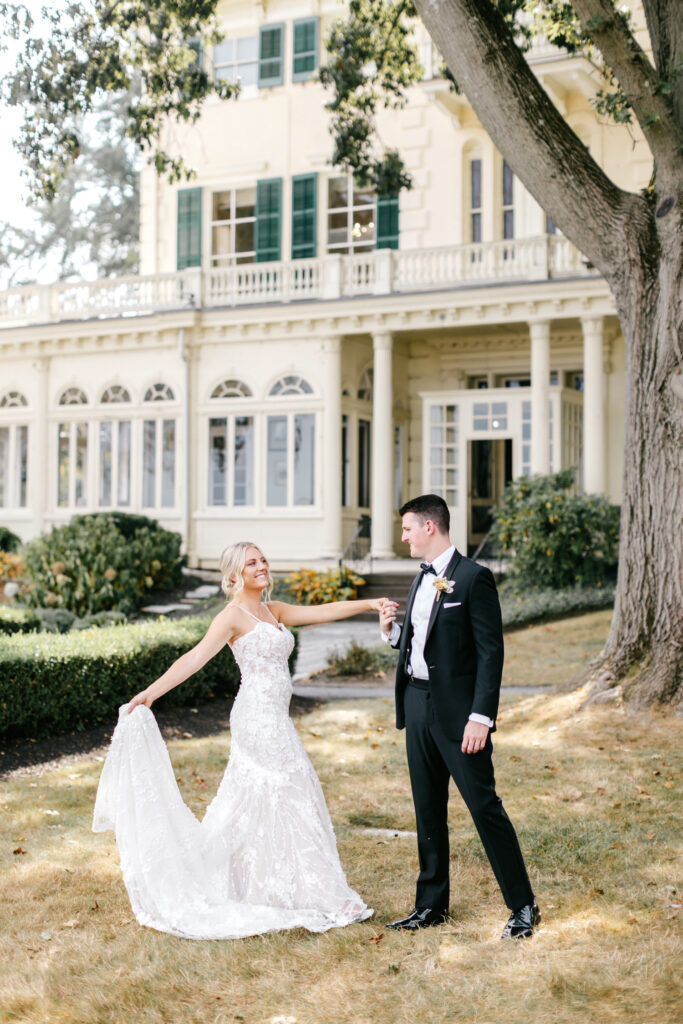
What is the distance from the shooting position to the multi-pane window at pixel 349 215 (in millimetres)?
21062

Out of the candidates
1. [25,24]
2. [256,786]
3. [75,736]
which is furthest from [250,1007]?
[25,24]

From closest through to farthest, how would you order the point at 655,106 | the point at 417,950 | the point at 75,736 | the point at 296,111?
the point at 417,950 < the point at 655,106 < the point at 75,736 < the point at 296,111

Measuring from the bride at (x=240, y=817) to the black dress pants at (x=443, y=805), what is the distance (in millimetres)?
375

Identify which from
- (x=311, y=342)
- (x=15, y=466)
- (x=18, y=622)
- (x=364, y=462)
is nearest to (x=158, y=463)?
(x=15, y=466)

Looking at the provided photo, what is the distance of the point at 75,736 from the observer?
8852 mm

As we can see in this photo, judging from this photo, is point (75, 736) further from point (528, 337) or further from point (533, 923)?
point (528, 337)

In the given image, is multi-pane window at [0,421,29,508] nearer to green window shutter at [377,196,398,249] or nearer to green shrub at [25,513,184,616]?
green shrub at [25,513,184,616]

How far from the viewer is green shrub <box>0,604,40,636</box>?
10758mm

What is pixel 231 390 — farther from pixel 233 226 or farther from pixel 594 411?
pixel 594 411

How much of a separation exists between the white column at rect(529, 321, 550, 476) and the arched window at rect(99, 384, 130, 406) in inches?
325

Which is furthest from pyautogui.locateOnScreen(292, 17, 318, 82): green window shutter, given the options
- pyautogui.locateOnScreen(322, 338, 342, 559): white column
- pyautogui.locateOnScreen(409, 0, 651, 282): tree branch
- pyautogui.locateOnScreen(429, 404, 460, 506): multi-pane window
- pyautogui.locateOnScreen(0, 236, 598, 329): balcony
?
pyautogui.locateOnScreen(409, 0, 651, 282): tree branch

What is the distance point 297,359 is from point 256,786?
51.0ft

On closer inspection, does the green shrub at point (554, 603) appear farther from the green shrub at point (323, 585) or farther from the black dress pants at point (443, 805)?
the black dress pants at point (443, 805)

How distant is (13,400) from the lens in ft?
74.3
